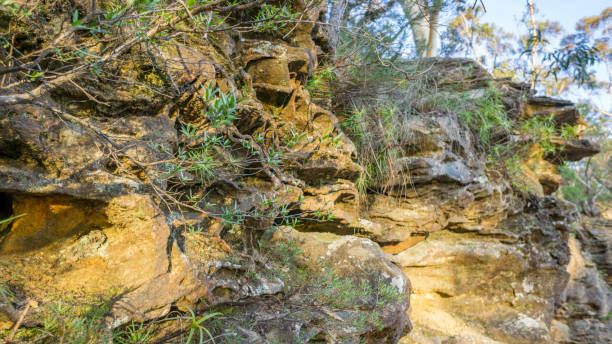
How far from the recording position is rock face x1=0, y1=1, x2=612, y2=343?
185 cm

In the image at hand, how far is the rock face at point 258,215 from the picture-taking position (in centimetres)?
185

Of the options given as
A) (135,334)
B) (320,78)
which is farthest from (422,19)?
(135,334)

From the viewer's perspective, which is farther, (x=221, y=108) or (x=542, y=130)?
(x=542, y=130)

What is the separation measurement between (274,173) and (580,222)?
29.0ft

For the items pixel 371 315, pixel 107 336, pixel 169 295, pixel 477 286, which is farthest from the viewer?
pixel 477 286

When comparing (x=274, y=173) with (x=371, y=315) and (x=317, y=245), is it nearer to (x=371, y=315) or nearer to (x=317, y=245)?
(x=317, y=245)

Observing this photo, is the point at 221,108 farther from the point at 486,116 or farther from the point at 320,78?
the point at 486,116

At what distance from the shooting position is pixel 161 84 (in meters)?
→ 2.47

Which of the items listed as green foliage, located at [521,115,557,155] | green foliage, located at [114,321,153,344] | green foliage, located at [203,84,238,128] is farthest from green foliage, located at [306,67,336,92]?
green foliage, located at [521,115,557,155]

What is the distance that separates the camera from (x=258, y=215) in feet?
7.14

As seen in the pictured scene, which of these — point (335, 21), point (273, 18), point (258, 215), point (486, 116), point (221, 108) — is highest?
point (335, 21)

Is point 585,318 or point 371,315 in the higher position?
point 371,315

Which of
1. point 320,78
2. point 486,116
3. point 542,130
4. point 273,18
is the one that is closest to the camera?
point 273,18

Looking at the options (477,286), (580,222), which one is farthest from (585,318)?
(477,286)
